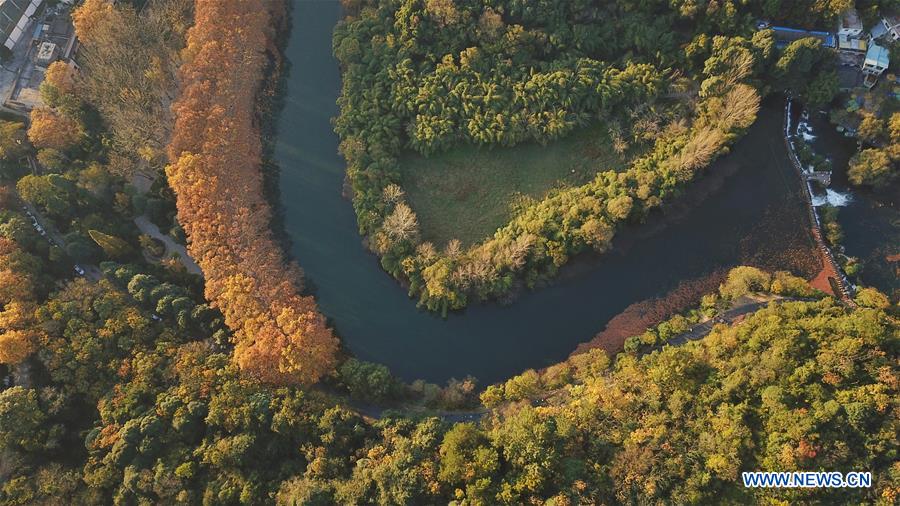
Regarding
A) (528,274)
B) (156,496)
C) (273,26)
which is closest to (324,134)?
(273,26)

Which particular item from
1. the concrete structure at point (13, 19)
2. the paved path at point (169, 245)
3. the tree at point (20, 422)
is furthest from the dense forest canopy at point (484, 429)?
the concrete structure at point (13, 19)

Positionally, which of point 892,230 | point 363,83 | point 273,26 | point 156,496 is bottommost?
point 156,496

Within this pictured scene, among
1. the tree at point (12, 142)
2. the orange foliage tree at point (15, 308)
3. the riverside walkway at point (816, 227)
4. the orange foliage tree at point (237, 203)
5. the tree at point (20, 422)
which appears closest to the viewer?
the tree at point (20, 422)

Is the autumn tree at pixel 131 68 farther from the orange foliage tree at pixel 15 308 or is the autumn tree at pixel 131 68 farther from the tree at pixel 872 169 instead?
the tree at pixel 872 169

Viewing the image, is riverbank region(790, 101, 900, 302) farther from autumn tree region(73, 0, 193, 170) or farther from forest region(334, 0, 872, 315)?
autumn tree region(73, 0, 193, 170)

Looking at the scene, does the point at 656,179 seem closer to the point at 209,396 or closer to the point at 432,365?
the point at 432,365

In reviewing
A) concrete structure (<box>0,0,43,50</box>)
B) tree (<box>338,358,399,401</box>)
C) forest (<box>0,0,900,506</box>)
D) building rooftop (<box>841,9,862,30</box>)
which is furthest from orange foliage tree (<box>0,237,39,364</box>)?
building rooftop (<box>841,9,862,30</box>)
